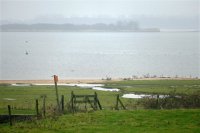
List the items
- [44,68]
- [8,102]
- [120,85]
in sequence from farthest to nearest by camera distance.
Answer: [44,68], [120,85], [8,102]

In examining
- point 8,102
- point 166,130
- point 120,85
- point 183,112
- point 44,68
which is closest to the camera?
point 166,130

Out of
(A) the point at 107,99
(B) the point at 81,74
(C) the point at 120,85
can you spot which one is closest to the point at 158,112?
(A) the point at 107,99

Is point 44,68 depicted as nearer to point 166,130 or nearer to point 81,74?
point 81,74

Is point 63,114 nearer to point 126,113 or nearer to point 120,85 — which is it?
point 126,113

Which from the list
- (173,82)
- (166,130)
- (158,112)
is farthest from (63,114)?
(173,82)

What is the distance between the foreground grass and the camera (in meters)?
27.3

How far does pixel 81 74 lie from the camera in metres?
109

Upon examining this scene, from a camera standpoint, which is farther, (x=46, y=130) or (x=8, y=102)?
(x=8, y=102)

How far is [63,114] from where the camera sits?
3397cm

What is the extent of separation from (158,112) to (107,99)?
20361 mm

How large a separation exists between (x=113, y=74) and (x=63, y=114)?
77389 millimetres

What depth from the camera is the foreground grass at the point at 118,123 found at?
27297 mm

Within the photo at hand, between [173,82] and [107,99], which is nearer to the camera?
[107,99]

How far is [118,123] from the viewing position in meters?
29.1
